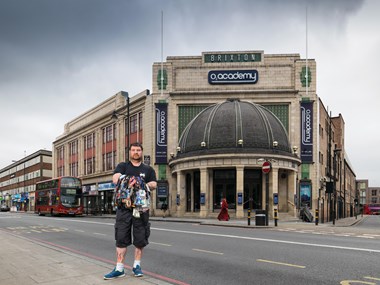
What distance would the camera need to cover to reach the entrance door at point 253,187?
108 ft

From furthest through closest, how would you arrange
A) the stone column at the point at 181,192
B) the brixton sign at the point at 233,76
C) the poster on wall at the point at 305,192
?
the brixton sign at the point at 233,76 < the poster on wall at the point at 305,192 < the stone column at the point at 181,192

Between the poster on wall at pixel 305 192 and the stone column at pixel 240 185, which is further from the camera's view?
the poster on wall at pixel 305 192

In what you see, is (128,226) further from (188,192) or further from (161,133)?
(161,133)

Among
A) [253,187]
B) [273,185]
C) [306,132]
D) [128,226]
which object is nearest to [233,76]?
[306,132]

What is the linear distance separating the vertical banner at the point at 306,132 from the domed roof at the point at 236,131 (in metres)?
2.20

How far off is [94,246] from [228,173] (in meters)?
22.5

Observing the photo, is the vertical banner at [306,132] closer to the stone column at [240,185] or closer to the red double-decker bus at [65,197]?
the stone column at [240,185]

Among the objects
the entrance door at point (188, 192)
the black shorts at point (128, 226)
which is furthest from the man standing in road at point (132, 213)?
the entrance door at point (188, 192)

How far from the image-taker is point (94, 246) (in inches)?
468

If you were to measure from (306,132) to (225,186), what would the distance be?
9472 mm

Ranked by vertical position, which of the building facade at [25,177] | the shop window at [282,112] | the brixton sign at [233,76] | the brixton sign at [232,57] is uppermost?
the brixton sign at [232,57]

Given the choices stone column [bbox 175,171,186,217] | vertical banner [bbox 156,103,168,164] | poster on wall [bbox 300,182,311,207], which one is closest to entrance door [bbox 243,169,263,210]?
poster on wall [bbox 300,182,311,207]

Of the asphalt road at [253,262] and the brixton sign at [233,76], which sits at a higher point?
the brixton sign at [233,76]

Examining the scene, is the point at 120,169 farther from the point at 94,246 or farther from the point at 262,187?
the point at 262,187
